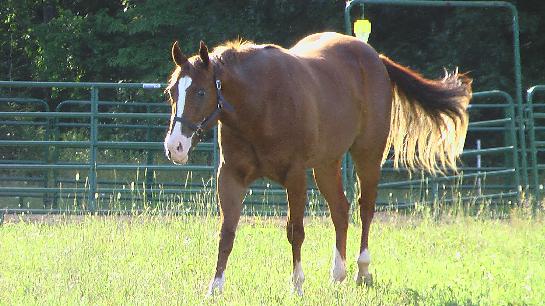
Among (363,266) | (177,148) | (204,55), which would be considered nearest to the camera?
(177,148)

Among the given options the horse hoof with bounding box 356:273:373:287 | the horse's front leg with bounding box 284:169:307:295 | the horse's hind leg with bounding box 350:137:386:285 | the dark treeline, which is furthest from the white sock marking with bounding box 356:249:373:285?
the dark treeline

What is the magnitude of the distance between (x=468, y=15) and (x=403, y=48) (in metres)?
1.70

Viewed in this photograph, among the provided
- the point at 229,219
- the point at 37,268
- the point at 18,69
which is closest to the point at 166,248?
the point at 37,268

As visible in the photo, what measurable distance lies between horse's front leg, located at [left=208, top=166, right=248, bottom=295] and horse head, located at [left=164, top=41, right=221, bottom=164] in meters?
0.54

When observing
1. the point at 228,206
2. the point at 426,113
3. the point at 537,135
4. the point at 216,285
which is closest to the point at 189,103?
the point at 228,206

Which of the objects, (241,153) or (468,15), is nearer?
(241,153)

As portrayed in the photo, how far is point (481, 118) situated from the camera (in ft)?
70.3

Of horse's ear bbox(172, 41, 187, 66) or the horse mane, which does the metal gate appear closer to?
the horse mane

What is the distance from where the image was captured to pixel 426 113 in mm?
9070

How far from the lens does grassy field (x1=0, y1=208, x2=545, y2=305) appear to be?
266 inches

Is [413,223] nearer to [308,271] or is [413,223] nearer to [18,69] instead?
[308,271]

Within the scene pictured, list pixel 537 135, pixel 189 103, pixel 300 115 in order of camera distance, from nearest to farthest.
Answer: pixel 189 103, pixel 300 115, pixel 537 135

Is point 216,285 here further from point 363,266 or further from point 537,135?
point 537,135

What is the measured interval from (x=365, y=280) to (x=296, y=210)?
91cm
